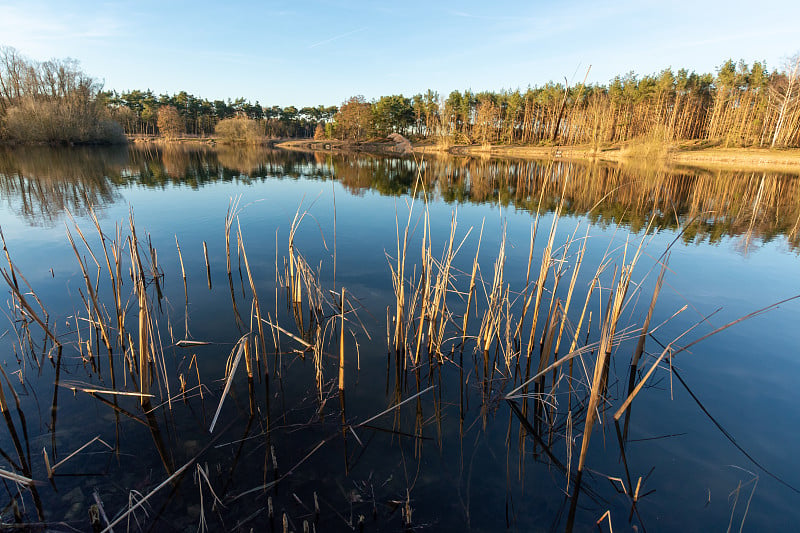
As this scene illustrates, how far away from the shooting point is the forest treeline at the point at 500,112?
138 feet

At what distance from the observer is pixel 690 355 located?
17.2ft

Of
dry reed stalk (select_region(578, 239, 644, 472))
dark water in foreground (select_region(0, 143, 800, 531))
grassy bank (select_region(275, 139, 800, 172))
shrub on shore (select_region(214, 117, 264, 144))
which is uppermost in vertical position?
shrub on shore (select_region(214, 117, 264, 144))

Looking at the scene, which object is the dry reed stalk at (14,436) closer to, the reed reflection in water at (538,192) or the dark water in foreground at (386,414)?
the dark water in foreground at (386,414)

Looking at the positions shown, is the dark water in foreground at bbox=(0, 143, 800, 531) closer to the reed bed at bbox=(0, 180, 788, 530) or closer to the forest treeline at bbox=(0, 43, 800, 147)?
the reed bed at bbox=(0, 180, 788, 530)

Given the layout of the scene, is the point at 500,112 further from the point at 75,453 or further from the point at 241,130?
the point at 75,453

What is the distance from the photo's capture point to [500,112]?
6994 cm

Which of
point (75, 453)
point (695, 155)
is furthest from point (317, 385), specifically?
point (695, 155)

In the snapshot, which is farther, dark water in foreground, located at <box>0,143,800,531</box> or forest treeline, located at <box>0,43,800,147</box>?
forest treeline, located at <box>0,43,800,147</box>

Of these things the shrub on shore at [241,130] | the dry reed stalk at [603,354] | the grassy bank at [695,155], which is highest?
the shrub on shore at [241,130]

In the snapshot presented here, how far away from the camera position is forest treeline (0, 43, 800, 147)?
42.0 metres

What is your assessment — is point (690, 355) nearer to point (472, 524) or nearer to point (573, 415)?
point (573, 415)

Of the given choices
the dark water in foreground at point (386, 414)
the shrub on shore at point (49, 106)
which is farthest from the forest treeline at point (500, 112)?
the dark water in foreground at point (386, 414)

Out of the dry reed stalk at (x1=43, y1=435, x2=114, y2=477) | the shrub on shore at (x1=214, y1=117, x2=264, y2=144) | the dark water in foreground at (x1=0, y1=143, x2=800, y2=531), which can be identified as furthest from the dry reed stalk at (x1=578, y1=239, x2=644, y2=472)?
the shrub on shore at (x1=214, y1=117, x2=264, y2=144)

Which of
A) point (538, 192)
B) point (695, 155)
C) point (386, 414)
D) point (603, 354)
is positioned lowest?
point (386, 414)
